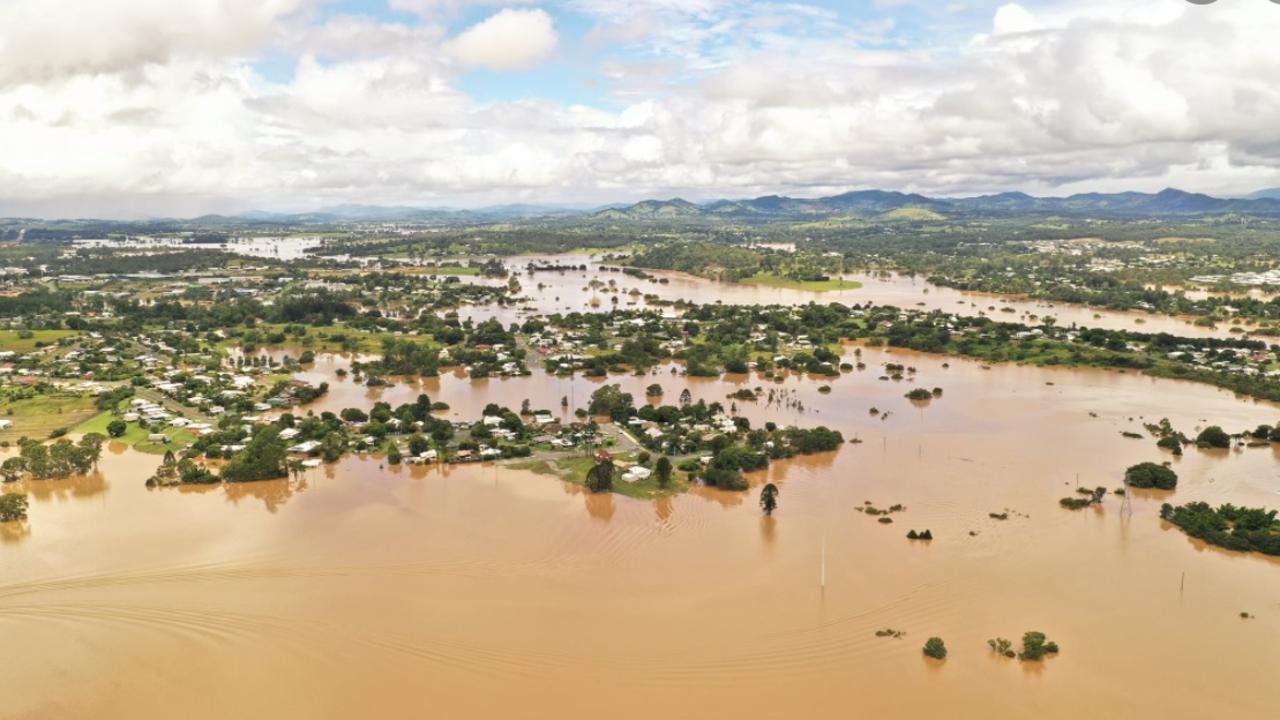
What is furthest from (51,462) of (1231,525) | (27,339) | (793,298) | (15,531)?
(793,298)

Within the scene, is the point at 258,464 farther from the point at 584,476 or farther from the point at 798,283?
the point at 798,283

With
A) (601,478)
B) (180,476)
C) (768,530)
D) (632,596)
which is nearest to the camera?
(632,596)

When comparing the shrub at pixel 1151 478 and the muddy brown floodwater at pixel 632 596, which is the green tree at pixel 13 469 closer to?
the muddy brown floodwater at pixel 632 596

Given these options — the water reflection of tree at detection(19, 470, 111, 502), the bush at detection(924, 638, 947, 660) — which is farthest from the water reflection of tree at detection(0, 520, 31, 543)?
the bush at detection(924, 638, 947, 660)

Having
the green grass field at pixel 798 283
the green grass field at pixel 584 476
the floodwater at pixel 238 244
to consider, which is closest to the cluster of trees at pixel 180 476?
the green grass field at pixel 584 476

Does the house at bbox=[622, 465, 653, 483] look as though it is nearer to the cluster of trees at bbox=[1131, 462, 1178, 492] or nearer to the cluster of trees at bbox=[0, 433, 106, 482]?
the cluster of trees at bbox=[1131, 462, 1178, 492]
